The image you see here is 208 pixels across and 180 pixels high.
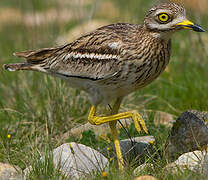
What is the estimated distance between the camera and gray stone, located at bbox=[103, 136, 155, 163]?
4410 millimetres

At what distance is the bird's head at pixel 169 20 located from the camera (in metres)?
4.04

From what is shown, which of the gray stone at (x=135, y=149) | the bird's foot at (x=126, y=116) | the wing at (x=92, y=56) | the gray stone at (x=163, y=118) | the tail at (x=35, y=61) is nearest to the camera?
the bird's foot at (x=126, y=116)

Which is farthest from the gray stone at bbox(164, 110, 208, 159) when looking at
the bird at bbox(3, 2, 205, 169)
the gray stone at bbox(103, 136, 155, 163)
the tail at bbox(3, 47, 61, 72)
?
the tail at bbox(3, 47, 61, 72)

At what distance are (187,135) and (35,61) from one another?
1819 mm

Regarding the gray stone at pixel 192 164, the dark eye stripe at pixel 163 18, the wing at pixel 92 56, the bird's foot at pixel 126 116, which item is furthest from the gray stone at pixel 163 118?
the dark eye stripe at pixel 163 18

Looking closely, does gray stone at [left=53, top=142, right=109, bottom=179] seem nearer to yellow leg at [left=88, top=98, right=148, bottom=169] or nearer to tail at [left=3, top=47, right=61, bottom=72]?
yellow leg at [left=88, top=98, right=148, bottom=169]

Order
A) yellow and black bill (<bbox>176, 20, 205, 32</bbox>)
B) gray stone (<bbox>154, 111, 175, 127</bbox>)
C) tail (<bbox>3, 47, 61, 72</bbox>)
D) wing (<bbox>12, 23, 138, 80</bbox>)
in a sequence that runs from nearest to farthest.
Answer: yellow and black bill (<bbox>176, 20, 205, 32</bbox>)
wing (<bbox>12, 23, 138, 80</bbox>)
tail (<bbox>3, 47, 61, 72</bbox>)
gray stone (<bbox>154, 111, 175, 127</bbox>)

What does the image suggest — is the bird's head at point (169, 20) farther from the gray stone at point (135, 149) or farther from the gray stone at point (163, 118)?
the gray stone at point (163, 118)

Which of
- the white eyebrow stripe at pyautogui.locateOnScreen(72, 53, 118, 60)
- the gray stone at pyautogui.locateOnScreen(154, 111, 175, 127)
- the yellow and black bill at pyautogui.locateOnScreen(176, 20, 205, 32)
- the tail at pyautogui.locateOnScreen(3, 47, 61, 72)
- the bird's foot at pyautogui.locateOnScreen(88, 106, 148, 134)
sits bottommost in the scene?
the gray stone at pyautogui.locateOnScreen(154, 111, 175, 127)

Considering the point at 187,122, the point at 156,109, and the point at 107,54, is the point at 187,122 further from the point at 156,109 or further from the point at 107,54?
the point at 156,109

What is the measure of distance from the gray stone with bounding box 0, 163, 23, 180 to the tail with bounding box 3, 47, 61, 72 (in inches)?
48.9

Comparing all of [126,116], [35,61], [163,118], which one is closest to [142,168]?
[126,116]

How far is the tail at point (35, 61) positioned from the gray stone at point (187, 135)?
1.53m

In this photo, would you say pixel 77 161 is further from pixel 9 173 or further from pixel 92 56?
pixel 92 56
